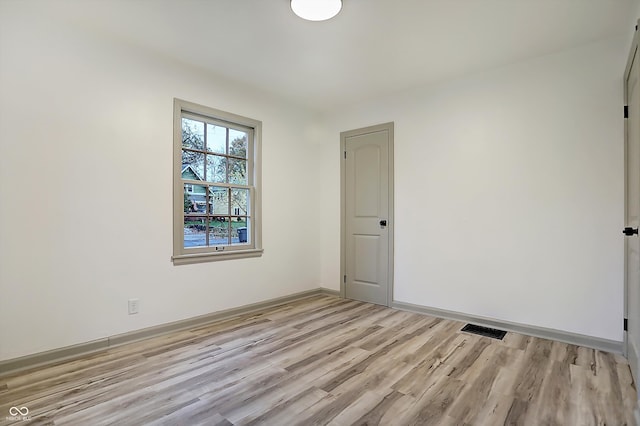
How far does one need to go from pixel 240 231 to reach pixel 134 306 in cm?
137

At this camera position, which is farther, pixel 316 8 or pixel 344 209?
pixel 344 209

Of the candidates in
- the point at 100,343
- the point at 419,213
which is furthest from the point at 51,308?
the point at 419,213

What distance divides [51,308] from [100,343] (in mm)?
474

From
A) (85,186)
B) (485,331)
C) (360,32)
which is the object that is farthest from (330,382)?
(360,32)

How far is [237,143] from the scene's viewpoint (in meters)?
3.86

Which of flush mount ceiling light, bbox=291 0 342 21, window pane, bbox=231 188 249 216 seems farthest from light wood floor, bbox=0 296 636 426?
flush mount ceiling light, bbox=291 0 342 21

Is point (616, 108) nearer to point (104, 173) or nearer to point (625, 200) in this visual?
point (625, 200)

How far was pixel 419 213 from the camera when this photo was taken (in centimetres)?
383

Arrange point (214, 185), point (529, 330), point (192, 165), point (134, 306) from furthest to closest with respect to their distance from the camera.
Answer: point (214, 185) < point (192, 165) < point (529, 330) < point (134, 306)

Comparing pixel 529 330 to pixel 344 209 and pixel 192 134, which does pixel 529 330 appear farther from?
pixel 192 134

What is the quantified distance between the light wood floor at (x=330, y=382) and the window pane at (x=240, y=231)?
1.08m

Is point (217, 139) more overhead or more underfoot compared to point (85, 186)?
more overhead

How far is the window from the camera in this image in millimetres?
3207

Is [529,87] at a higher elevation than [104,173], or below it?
higher
